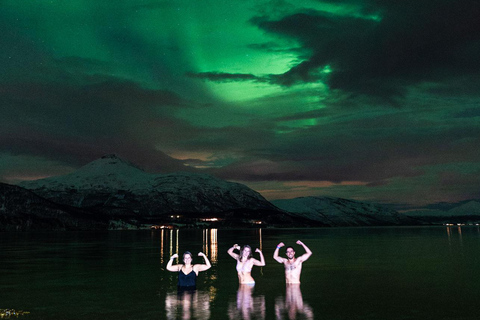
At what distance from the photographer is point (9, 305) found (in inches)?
1164

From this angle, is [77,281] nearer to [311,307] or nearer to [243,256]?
[243,256]

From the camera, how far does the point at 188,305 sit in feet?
94.1

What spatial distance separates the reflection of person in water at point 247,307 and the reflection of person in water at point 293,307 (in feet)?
Result: 3.25

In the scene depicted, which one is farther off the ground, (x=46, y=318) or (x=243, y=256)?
(x=243, y=256)

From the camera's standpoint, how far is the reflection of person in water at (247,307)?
2523 cm

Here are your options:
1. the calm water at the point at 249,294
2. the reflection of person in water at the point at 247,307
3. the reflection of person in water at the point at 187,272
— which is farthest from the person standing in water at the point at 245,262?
the reflection of person in water at the point at 187,272

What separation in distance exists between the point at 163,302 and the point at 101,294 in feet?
22.1

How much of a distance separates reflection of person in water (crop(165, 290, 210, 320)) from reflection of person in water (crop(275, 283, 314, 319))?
14.2ft

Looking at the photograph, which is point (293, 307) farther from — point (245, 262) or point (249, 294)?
point (245, 262)

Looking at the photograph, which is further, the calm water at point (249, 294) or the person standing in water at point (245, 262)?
the person standing in water at point (245, 262)

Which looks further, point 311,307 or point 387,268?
point 387,268

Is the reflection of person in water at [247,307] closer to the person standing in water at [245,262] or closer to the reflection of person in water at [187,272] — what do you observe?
the person standing in water at [245,262]

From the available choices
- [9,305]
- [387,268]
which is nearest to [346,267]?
[387,268]

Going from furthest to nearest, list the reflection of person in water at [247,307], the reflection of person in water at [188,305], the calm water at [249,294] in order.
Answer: the calm water at [249,294], the reflection of person in water at [188,305], the reflection of person in water at [247,307]
